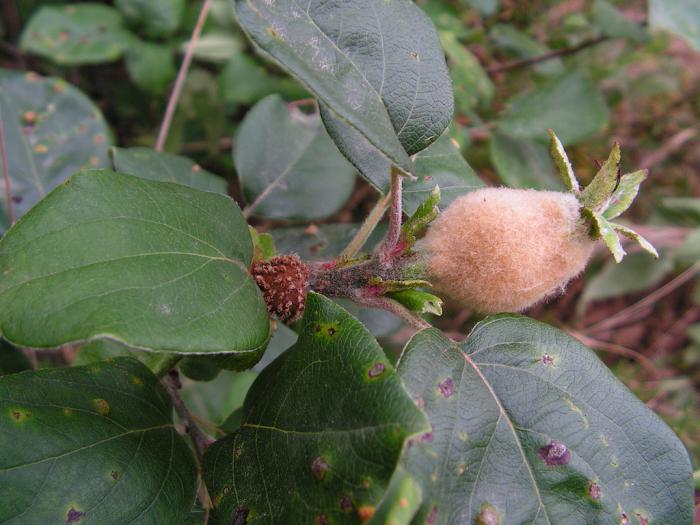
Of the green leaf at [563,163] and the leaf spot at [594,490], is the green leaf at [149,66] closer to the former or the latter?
the green leaf at [563,163]

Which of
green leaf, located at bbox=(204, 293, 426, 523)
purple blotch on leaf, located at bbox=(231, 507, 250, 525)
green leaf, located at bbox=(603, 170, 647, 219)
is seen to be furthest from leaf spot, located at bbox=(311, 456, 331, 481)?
green leaf, located at bbox=(603, 170, 647, 219)

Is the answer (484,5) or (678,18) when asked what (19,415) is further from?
(678,18)

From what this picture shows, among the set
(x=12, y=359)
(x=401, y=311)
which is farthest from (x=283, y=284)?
(x=12, y=359)

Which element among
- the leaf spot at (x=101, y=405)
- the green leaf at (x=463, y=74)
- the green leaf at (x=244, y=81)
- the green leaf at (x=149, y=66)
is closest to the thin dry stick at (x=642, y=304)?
the green leaf at (x=463, y=74)

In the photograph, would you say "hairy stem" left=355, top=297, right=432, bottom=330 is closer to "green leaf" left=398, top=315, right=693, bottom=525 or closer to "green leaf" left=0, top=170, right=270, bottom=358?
"green leaf" left=398, top=315, right=693, bottom=525

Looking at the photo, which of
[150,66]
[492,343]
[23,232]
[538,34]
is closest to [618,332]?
[538,34]
